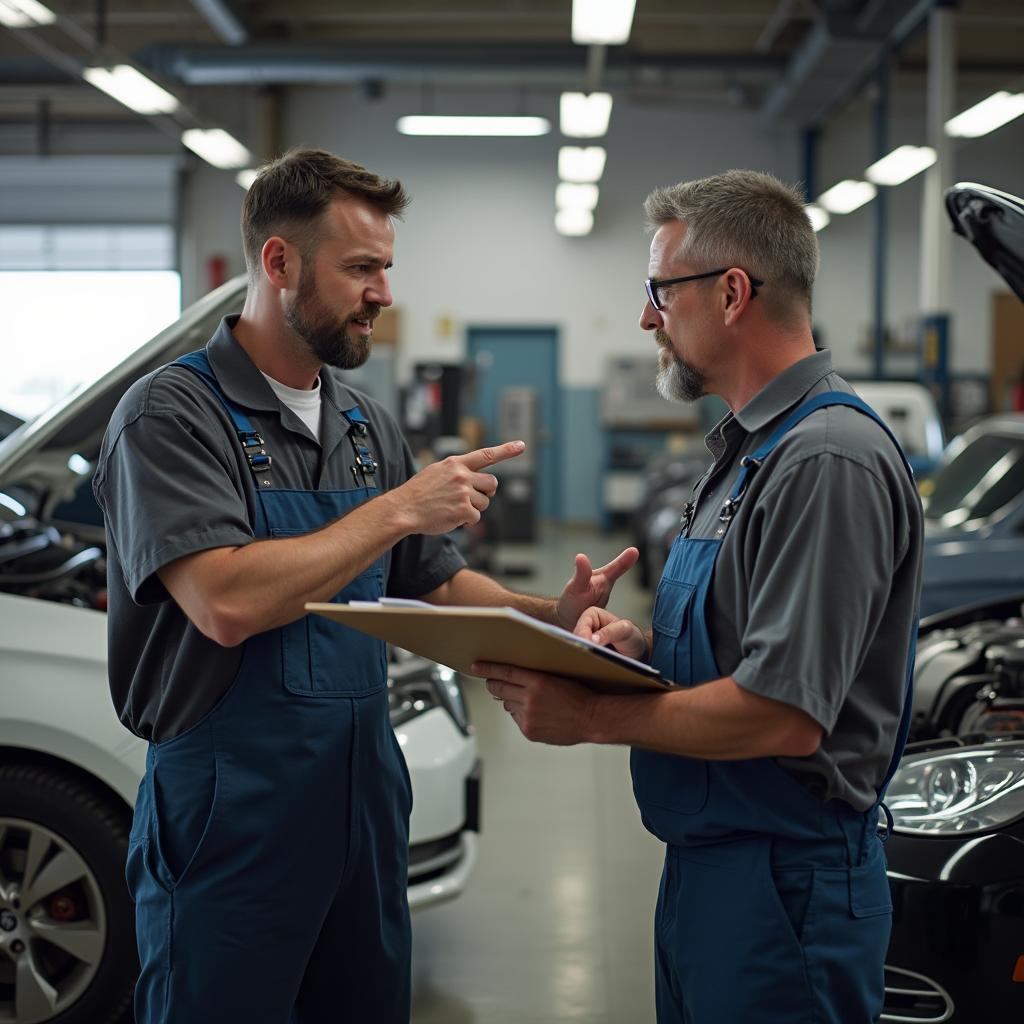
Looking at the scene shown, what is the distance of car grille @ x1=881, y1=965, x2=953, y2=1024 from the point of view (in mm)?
2154

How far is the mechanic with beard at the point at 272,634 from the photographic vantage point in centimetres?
176

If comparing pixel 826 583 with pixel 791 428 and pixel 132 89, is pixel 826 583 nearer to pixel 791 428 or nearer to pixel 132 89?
pixel 791 428

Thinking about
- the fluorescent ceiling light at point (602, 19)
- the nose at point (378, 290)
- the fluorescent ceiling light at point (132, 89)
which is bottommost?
the nose at point (378, 290)

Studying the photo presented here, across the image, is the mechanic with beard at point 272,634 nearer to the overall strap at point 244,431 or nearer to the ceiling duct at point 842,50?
the overall strap at point 244,431

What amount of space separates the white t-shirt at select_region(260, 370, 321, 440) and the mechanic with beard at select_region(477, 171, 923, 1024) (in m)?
0.60

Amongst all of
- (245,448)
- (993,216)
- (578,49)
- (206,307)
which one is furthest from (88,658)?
(578,49)

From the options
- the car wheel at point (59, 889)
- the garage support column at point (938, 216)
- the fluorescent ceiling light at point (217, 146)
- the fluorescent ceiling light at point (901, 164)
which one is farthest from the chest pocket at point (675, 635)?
the fluorescent ceiling light at point (217, 146)

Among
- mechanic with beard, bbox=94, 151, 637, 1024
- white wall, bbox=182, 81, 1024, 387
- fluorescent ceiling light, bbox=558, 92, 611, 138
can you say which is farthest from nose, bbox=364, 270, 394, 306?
white wall, bbox=182, 81, 1024, 387

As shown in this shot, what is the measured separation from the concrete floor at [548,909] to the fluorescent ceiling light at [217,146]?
7.35 meters

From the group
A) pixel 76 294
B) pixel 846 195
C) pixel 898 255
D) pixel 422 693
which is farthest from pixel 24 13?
pixel 898 255

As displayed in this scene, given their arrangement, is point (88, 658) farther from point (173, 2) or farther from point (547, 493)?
point (547, 493)

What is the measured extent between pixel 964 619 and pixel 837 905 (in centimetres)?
260

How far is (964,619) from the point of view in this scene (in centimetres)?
391

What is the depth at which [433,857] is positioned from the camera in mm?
3031
